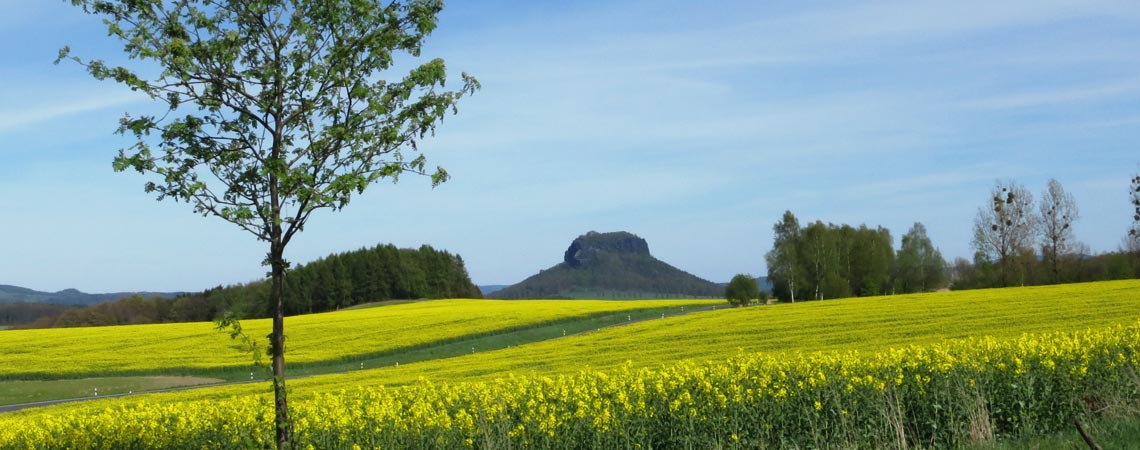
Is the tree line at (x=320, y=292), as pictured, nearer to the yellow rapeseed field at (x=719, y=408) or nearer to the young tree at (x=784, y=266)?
the young tree at (x=784, y=266)

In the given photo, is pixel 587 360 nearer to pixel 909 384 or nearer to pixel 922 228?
pixel 909 384

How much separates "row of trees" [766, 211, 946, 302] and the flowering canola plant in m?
68.8

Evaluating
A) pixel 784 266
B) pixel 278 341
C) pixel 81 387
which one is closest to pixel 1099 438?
pixel 278 341

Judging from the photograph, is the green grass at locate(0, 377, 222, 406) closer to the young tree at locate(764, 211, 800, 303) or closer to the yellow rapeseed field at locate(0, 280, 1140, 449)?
the yellow rapeseed field at locate(0, 280, 1140, 449)

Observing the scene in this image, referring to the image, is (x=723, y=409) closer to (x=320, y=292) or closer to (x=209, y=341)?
(x=209, y=341)

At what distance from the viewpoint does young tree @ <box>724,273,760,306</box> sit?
2908 inches

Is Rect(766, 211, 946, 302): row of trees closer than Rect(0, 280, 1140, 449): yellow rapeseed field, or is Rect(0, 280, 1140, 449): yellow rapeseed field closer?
Rect(0, 280, 1140, 449): yellow rapeseed field

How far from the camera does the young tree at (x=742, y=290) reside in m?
73.9

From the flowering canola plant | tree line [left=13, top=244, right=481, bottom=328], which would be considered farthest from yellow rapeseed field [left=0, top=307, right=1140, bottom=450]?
tree line [left=13, top=244, right=481, bottom=328]

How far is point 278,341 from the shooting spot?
7.73 m

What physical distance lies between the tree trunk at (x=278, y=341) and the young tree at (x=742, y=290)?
6793 centimetres

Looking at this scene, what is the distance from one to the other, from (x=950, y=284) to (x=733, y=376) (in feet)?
276

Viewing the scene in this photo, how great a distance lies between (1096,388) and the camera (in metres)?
12.4

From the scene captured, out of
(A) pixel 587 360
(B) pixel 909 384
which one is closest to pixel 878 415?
(B) pixel 909 384
